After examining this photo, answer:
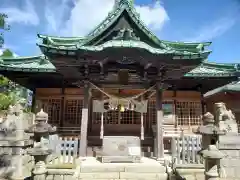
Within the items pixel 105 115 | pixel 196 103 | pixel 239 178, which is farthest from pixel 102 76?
pixel 239 178

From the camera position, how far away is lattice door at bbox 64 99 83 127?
594 inches

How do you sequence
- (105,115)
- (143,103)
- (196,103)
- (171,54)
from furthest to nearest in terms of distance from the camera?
(196,103) → (105,115) → (143,103) → (171,54)

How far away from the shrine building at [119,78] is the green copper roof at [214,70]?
58mm

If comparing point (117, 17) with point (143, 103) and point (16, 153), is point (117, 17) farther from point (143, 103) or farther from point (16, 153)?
point (16, 153)

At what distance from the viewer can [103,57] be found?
10.6m

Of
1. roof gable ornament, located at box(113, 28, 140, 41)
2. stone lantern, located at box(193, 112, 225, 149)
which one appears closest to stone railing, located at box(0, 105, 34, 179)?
roof gable ornament, located at box(113, 28, 140, 41)

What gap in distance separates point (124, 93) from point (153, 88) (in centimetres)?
361

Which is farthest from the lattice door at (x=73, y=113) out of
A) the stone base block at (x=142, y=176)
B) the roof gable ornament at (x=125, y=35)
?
the stone base block at (x=142, y=176)

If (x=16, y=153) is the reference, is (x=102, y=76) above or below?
above

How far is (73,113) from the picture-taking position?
15227 millimetres

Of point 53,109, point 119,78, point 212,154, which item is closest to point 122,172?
point 212,154

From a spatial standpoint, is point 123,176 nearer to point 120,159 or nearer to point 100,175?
point 100,175

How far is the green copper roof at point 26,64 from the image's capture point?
43.7 feet

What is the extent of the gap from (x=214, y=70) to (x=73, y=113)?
10297 millimetres
